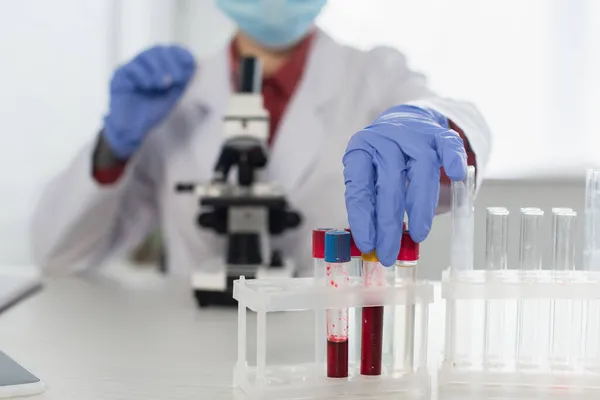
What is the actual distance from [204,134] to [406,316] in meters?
1.00

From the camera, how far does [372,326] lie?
31.9 inches

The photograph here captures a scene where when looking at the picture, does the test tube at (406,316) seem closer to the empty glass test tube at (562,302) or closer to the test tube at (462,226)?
the test tube at (462,226)

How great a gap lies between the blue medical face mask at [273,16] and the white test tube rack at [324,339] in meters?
0.90

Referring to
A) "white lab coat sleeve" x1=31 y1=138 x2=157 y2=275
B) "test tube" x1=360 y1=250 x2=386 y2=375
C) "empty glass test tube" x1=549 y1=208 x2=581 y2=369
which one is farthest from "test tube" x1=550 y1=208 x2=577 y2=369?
"white lab coat sleeve" x1=31 y1=138 x2=157 y2=275

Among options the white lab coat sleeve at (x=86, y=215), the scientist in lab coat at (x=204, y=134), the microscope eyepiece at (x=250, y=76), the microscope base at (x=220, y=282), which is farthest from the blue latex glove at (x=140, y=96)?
the microscope base at (x=220, y=282)

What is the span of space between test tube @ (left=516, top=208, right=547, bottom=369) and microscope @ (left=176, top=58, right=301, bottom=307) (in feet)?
1.72

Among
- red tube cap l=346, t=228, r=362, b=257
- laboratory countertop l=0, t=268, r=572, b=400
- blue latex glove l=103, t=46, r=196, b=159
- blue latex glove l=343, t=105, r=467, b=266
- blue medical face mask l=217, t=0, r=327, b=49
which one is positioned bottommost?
laboratory countertop l=0, t=268, r=572, b=400

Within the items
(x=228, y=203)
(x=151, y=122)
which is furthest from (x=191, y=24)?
(x=228, y=203)

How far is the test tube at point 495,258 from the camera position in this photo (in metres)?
0.85

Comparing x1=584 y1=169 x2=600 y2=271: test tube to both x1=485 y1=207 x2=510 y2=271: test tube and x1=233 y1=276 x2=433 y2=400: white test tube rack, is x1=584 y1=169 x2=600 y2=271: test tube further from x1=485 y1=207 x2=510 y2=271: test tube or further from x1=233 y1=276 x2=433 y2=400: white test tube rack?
x1=233 y1=276 x2=433 y2=400: white test tube rack

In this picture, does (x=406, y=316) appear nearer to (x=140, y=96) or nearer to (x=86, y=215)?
(x=140, y=96)

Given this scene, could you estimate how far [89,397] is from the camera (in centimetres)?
82

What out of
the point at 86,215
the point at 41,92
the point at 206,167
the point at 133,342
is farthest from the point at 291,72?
the point at 41,92

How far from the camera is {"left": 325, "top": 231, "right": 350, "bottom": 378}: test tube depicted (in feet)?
2.62
